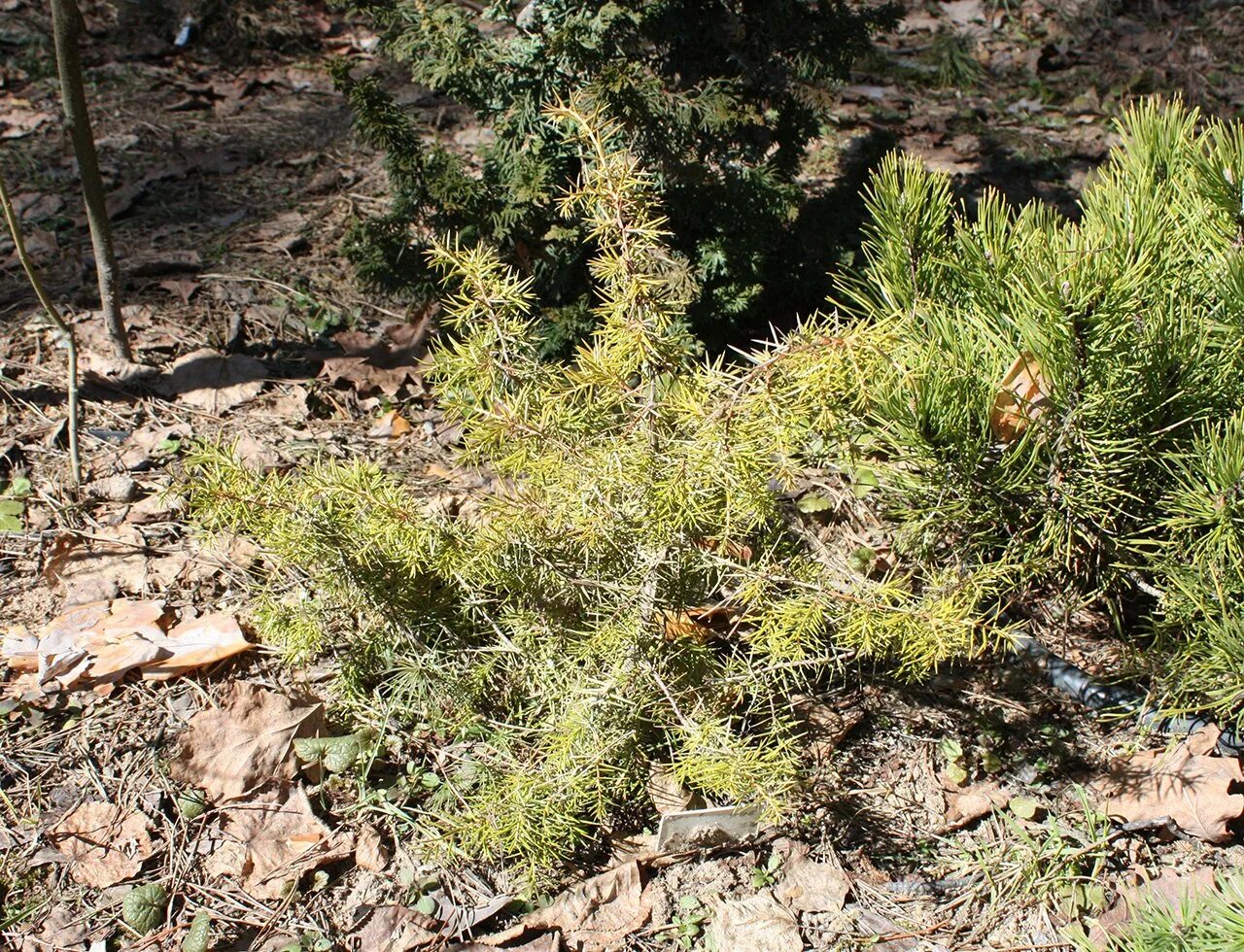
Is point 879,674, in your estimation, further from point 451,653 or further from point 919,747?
point 451,653

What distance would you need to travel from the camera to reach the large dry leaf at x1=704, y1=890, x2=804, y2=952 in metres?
2.15

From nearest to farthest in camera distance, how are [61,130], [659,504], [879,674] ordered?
[659,504]
[879,674]
[61,130]

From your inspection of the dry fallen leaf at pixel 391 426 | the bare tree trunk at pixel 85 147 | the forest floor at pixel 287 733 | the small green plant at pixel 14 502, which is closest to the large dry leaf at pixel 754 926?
the forest floor at pixel 287 733

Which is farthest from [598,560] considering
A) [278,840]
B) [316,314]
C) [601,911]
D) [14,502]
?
[316,314]

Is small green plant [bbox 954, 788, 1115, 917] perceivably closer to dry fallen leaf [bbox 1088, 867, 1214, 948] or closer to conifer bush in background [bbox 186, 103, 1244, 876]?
dry fallen leaf [bbox 1088, 867, 1214, 948]

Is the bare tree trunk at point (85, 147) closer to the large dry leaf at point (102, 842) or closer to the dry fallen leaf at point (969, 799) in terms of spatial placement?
the large dry leaf at point (102, 842)

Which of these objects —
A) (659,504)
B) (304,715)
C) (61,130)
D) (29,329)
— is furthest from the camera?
(61,130)

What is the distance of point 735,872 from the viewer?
2283mm

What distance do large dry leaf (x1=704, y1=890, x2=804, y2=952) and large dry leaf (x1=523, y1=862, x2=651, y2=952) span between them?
15 cm

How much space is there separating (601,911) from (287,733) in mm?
829

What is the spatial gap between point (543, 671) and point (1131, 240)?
1468 millimetres

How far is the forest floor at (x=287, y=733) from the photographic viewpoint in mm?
2201

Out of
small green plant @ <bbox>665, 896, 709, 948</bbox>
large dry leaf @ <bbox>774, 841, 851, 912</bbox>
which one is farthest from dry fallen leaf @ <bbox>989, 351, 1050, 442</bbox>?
small green plant @ <bbox>665, 896, 709, 948</bbox>

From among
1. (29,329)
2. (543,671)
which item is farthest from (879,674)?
(29,329)
